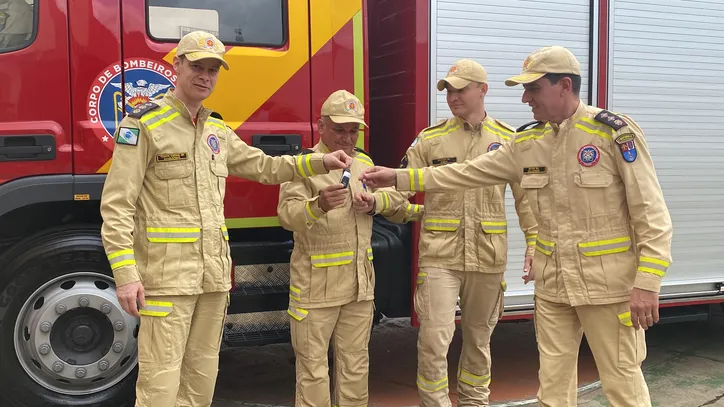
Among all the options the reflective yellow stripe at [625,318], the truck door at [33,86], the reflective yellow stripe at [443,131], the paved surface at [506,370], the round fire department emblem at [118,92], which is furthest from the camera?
the paved surface at [506,370]

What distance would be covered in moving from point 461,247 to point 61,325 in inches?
76.7

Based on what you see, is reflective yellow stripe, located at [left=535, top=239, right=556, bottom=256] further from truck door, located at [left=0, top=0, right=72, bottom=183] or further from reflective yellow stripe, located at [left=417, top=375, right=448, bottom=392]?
truck door, located at [left=0, top=0, right=72, bottom=183]

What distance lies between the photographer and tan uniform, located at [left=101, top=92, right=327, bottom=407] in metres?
2.31

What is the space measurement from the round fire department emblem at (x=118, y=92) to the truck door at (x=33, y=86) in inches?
5.0

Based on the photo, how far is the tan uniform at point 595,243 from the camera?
234 cm

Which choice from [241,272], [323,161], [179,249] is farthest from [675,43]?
[179,249]

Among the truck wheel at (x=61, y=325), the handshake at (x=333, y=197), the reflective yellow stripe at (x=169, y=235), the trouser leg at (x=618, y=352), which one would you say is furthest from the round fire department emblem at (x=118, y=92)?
the trouser leg at (x=618, y=352)

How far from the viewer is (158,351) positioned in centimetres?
238

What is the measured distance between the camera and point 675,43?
3.96 metres

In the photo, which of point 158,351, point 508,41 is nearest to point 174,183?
point 158,351

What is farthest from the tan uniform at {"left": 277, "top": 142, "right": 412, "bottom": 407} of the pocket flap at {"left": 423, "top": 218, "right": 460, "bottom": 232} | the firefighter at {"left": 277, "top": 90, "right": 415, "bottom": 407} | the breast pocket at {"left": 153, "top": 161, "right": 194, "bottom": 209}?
the breast pocket at {"left": 153, "top": 161, "right": 194, "bottom": 209}

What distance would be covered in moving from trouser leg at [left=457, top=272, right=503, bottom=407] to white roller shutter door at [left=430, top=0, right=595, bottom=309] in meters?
0.56

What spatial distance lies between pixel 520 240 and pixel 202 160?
208 centimetres

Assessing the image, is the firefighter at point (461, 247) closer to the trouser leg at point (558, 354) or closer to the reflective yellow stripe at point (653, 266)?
the trouser leg at point (558, 354)
